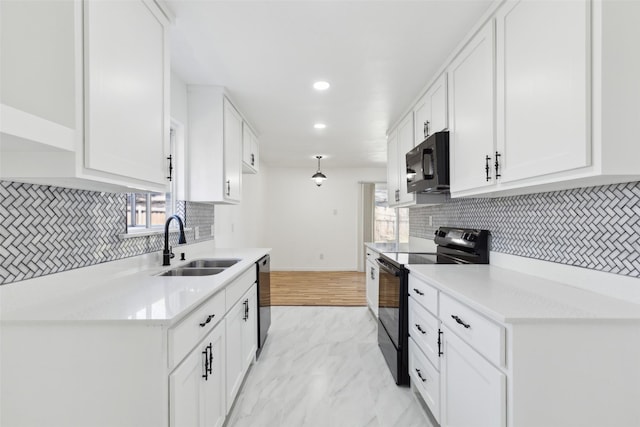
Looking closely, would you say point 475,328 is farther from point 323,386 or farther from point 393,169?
point 393,169

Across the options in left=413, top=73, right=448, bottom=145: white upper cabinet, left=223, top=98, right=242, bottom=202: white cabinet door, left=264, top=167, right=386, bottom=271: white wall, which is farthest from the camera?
left=264, top=167, right=386, bottom=271: white wall

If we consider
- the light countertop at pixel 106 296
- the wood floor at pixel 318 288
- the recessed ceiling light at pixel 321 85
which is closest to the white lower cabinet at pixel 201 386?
the light countertop at pixel 106 296

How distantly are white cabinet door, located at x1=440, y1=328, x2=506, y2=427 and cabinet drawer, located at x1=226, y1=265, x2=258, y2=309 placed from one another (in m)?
1.19

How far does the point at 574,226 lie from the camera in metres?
1.58

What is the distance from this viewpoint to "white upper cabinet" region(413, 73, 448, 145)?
2375 millimetres

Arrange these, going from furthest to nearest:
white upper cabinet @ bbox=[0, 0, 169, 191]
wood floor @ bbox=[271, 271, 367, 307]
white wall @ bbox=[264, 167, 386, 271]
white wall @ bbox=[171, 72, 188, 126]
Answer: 1. white wall @ bbox=[264, 167, 386, 271]
2. wood floor @ bbox=[271, 271, 367, 307]
3. white wall @ bbox=[171, 72, 188, 126]
4. white upper cabinet @ bbox=[0, 0, 169, 191]

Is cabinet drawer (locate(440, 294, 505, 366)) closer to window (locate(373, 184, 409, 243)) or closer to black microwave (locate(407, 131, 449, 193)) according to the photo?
black microwave (locate(407, 131, 449, 193))

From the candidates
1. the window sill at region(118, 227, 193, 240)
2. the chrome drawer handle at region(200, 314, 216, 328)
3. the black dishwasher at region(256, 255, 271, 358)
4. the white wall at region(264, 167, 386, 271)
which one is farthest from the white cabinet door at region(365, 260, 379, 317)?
the white wall at region(264, 167, 386, 271)

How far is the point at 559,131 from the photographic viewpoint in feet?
4.16

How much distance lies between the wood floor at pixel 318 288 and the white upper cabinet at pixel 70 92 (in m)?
3.74

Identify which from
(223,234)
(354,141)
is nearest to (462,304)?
(223,234)

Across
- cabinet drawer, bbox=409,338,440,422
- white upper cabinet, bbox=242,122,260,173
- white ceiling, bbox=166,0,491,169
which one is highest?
white ceiling, bbox=166,0,491,169

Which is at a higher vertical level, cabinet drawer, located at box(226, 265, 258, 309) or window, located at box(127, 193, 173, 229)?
window, located at box(127, 193, 173, 229)

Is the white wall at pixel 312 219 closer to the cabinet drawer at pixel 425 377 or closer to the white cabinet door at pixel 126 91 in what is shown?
the cabinet drawer at pixel 425 377
